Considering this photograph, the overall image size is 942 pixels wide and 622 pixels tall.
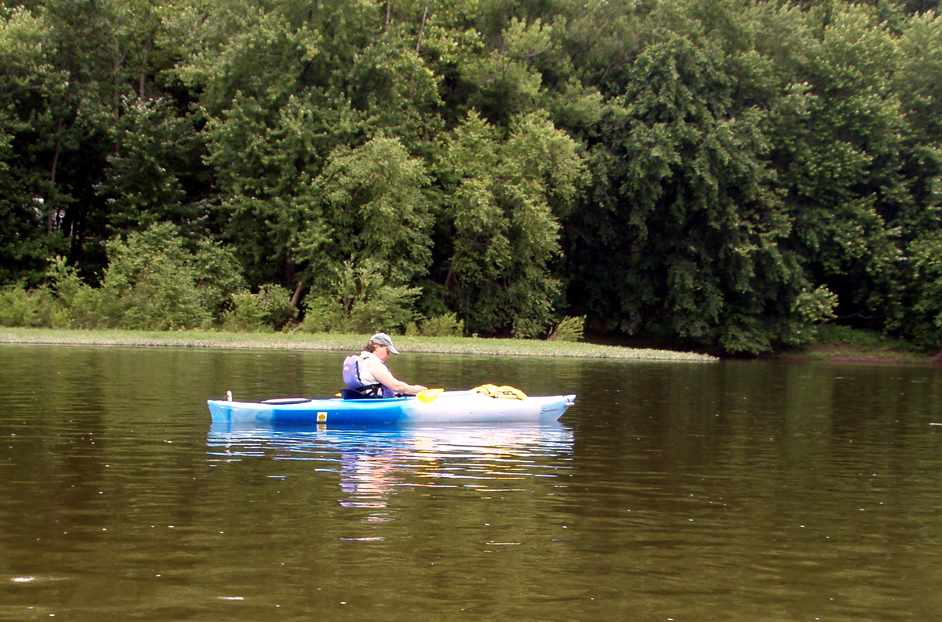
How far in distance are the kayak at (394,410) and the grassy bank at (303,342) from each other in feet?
57.7

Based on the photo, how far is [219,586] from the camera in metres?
8.63

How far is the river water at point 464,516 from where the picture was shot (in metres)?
8.51

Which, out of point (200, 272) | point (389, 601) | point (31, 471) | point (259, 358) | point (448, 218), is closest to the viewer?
point (389, 601)

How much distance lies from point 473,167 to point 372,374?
27.3m

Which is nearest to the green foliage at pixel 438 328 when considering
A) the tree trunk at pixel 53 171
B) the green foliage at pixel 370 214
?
the green foliage at pixel 370 214

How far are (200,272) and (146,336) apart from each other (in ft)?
22.8

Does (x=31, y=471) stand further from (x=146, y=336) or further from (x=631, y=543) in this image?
(x=146, y=336)

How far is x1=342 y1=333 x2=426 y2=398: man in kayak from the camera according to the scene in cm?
1852

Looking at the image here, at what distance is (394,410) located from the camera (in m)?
18.2

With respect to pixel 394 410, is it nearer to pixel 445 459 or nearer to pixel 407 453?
pixel 407 453

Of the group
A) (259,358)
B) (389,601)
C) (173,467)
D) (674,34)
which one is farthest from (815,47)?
(389,601)

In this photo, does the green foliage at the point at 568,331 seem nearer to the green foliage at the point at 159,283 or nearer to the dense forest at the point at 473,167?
the dense forest at the point at 473,167

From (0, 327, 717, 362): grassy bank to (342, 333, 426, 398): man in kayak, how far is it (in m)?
17.1

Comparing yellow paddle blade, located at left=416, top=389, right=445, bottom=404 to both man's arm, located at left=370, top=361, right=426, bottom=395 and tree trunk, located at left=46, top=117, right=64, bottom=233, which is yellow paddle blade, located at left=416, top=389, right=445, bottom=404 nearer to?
man's arm, located at left=370, top=361, right=426, bottom=395
